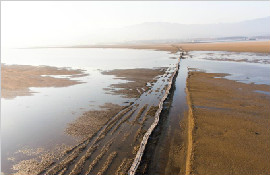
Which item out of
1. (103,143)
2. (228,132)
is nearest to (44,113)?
(103,143)

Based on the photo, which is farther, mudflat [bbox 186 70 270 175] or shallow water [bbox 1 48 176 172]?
shallow water [bbox 1 48 176 172]

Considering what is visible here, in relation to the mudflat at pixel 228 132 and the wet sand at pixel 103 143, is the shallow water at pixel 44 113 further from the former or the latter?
Result: the mudflat at pixel 228 132

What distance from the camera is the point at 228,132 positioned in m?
10.1

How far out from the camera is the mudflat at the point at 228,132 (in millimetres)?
7566

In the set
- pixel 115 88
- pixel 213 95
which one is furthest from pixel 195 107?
pixel 115 88

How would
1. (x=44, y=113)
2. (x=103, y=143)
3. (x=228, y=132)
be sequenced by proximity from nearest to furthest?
1. (x=103, y=143)
2. (x=228, y=132)
3. (x=44, y=113)

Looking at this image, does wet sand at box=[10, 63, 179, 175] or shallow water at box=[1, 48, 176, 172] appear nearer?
wet sand at box=[10, 63, 179, 175]

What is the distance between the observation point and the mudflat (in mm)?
7566

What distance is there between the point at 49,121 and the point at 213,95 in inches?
525

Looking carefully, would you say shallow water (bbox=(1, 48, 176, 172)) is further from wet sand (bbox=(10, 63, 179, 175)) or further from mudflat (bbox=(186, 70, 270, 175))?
mudflat (bbox=(186, 70, 270, 175))

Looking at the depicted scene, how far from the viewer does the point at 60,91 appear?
62.1ft

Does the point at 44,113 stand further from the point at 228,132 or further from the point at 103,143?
the point at 228,132

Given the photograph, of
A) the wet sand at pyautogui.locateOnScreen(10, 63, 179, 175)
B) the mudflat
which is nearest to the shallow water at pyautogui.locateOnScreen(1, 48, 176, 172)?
the wet sand at pyautogui.locateOnScreen(10, 63, 179, 175)

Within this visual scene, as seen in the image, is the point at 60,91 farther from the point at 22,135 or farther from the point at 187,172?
the point at 187,172
